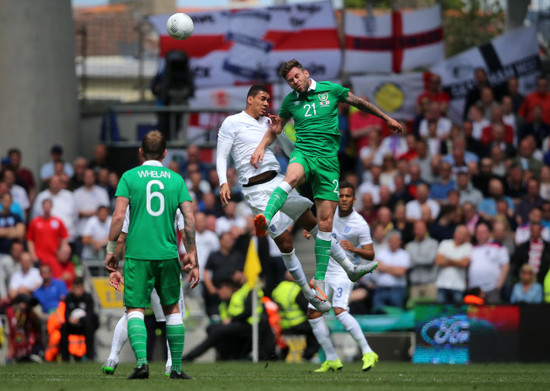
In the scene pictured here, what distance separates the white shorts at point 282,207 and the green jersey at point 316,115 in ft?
1.84

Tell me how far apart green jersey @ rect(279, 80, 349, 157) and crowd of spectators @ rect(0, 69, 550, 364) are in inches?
263

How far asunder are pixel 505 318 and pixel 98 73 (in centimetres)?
1625

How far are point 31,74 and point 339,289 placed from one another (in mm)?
12117

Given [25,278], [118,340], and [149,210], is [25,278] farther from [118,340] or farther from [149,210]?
[149,210]

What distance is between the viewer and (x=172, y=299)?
10883 mm

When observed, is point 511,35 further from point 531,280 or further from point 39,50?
point 39,50

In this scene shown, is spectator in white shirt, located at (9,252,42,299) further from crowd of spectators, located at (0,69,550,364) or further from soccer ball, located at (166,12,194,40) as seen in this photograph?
soccer ball, located at (166,12,194,40)

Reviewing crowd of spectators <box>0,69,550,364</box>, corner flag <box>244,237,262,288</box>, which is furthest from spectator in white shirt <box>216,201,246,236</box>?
corner flag <box>244,237,262,288</box>

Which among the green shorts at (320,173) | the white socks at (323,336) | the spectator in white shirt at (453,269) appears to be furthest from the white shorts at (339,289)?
the spectator in white shirt at (453,269)

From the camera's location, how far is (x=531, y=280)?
18.9m

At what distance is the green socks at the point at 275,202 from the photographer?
1225 cm

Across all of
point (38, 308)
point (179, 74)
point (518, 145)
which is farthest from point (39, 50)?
point (518, 145)

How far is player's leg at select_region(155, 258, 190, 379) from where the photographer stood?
10.8 m

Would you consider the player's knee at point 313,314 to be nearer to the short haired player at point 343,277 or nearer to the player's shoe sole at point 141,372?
the short haired player at point 343,277
